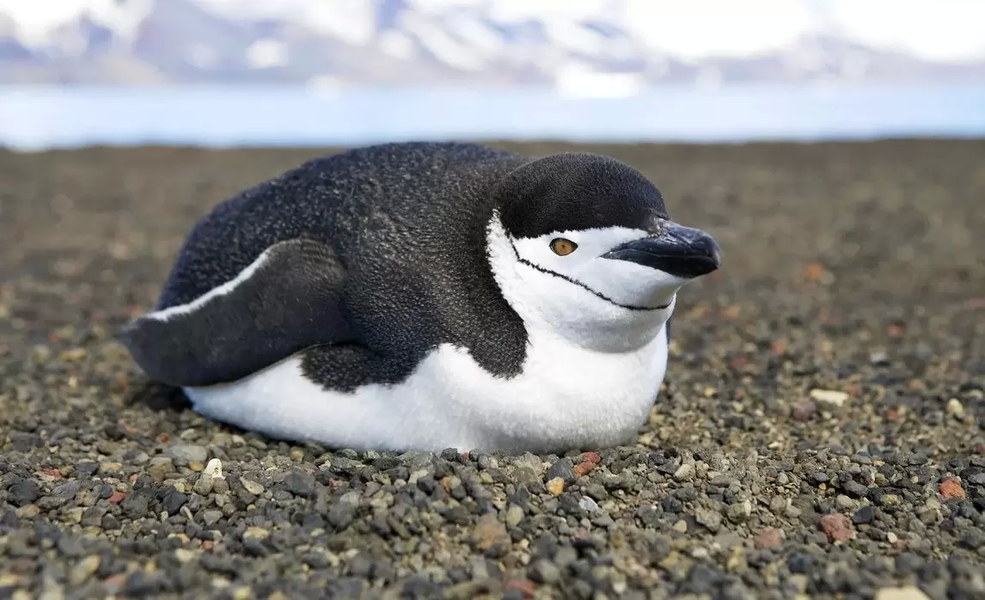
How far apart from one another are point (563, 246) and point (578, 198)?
0.15 metres

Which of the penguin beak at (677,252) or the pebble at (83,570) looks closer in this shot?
the pebble at (83,570)

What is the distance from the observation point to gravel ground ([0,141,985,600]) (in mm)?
2436

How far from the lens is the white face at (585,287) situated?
2.83m

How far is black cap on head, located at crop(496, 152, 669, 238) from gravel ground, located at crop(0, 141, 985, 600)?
0.75 m

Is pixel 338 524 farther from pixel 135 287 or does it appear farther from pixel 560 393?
pixel 135 287

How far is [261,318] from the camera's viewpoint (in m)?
3.38

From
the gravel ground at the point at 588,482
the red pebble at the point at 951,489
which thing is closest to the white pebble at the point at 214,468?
the gravel ground at the point at 588,482

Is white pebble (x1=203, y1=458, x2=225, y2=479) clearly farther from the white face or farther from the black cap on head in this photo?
the black cap on head

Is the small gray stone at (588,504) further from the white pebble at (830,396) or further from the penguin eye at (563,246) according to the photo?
the white pebble at (830,396)

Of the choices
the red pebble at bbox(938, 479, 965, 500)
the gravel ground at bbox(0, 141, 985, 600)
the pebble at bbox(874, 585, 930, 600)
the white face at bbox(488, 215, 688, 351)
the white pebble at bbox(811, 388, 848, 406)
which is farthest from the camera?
the white pebble at bbox(811, 388, 848, 406)

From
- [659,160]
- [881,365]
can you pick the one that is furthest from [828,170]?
[881,365]

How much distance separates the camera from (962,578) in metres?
2.41

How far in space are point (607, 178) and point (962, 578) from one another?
1.44 meters

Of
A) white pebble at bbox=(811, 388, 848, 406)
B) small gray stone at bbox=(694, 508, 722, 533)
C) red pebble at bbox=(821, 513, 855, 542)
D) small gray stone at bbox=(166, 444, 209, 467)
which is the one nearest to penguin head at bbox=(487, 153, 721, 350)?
small gray stone at bbox=(694, 508, 722, 533)
